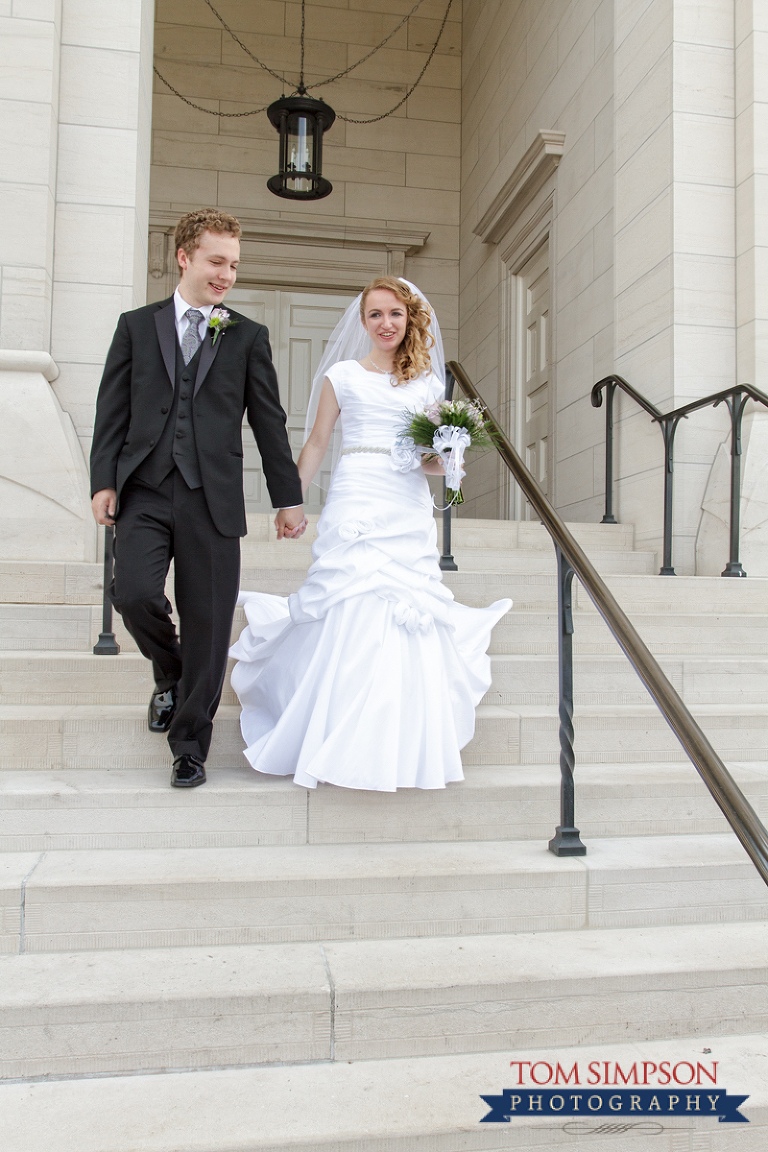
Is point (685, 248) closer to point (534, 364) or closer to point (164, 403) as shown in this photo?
point (534, 364)

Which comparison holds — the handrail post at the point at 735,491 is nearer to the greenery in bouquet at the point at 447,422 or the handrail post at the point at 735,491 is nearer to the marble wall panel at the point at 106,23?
the greenery in bouquet at the point at 447,422

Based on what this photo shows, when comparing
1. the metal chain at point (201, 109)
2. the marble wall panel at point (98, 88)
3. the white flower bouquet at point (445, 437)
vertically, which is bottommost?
the white flower bouquet at point (445, 437)

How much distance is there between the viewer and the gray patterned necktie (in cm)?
300

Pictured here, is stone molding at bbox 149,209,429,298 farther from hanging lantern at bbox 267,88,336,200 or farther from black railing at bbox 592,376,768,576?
black railing at bbox 592,376,768,576

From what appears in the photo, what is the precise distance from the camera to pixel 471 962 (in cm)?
244

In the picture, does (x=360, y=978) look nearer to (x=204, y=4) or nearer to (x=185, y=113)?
(x=185, y=113)

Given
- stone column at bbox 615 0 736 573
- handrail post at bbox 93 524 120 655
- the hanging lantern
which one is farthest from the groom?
the hanging lantern

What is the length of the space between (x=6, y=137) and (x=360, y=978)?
16.0ft

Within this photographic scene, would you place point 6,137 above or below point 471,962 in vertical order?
above

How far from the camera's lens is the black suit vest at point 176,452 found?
2.90 m

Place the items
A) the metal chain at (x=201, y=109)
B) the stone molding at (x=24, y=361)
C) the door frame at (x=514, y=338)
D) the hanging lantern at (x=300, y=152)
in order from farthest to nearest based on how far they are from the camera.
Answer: the metal chain at (x=201, y=109)
the door frame at (x=514, y=338)
the hanging lantern at (x=300, y=152)
the stone molding at (x=24, y=361)

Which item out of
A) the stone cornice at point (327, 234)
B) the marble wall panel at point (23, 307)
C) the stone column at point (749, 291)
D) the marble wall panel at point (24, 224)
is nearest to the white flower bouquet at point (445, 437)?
the stone column at point (749, 291)

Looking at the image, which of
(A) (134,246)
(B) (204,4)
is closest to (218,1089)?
(A) (134,246)

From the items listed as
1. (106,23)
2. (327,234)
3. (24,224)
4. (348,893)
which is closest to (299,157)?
(106,23)
